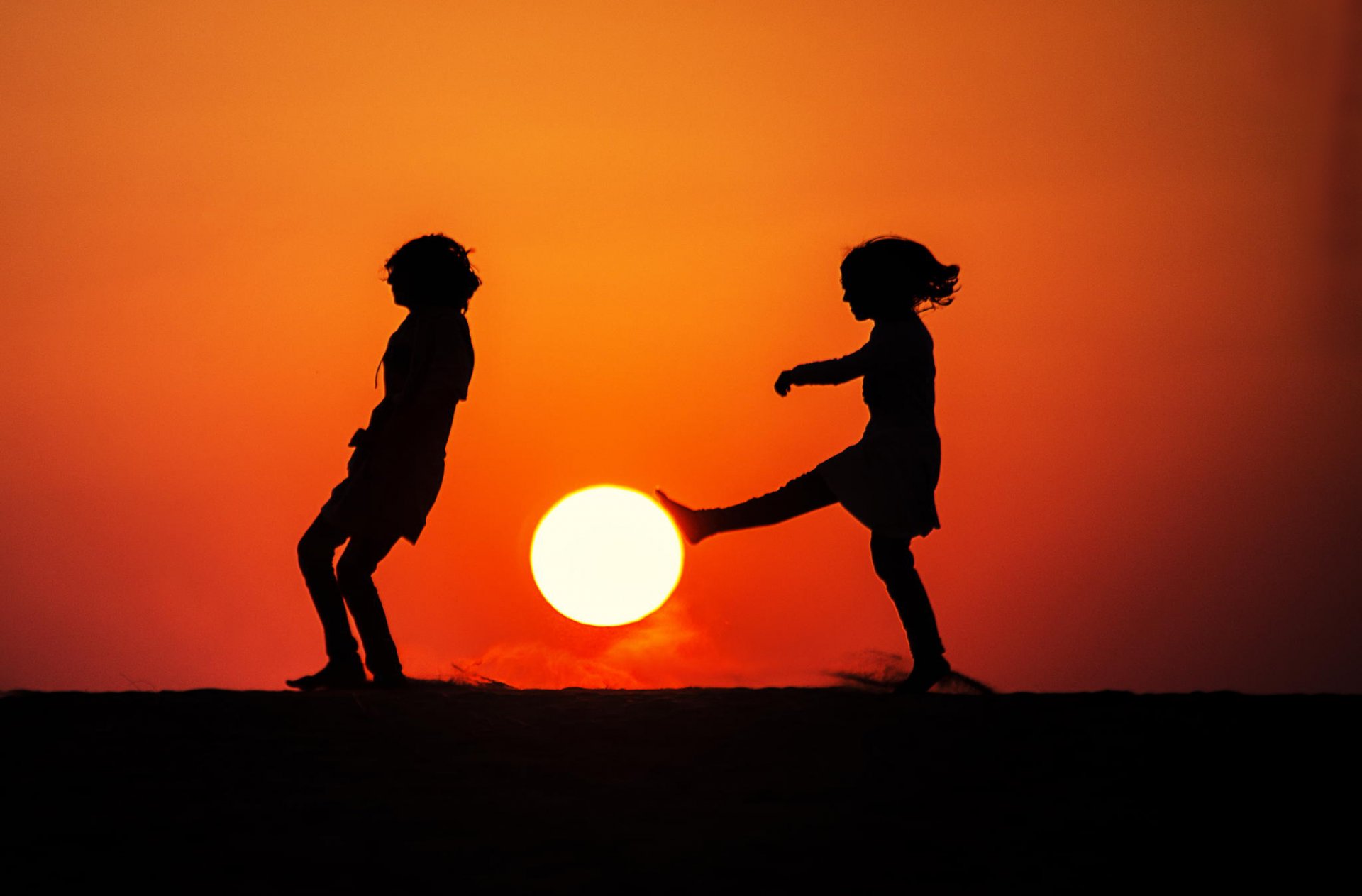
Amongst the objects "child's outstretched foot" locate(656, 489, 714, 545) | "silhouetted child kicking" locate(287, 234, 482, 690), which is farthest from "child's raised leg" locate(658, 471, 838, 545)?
"silhouetted child kicking" locate(287, 234, 482, 690)

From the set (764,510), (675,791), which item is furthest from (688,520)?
(675,791)

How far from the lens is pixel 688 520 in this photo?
22.1 ft

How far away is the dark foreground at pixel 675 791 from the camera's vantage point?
4176 millimetres

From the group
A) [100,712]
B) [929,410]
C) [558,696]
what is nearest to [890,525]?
[929,410]

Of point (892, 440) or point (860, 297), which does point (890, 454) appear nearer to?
point (892, 440)

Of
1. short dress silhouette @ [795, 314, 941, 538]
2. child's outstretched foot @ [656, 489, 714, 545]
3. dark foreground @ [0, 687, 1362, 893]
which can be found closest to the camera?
dark foreground @ [0, 687, 1362, 893]

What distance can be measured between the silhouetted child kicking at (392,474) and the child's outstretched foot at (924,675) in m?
2.45

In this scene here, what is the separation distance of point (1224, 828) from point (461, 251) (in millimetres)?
4411

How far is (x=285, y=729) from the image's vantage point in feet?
→ 18.1

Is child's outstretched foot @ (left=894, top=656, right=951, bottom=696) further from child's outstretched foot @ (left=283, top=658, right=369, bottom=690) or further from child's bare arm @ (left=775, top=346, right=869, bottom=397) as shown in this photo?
child's outstretched foot @ (left=283, top=658, right=369, bottom=690)

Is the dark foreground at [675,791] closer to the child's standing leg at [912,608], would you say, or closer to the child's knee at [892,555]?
the child's standing leg at [912,608]

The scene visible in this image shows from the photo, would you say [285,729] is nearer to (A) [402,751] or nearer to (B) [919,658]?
(A) [402,751]

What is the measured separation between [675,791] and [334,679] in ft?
8.16

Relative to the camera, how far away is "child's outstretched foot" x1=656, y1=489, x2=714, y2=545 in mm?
6668
